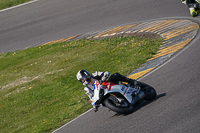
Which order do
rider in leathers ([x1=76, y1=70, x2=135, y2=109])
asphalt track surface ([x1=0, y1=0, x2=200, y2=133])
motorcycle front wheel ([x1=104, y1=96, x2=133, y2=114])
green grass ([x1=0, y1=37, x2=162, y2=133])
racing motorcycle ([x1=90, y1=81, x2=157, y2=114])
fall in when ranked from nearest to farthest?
asphalt track surface ([x1=0, y1=0, x2=200, y2=133]) → motorcycle front wheel ([x1=104, y1=96, x2=133, y2=114]) → racing motorcycle ([x1=90, y1=81, x2=157, y2=114]) → rider in leathers ([x1=76, y1=70, x2=135, y2=109]) → green grass ([x1=0, y1=37, x2=162, y2=133])

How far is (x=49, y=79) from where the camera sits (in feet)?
42.0

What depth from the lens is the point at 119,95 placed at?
7.78m

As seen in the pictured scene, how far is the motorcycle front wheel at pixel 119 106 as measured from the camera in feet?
24.0

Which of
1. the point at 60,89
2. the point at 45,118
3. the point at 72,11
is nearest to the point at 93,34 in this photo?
the point at 72,11

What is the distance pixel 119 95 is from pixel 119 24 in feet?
26.0

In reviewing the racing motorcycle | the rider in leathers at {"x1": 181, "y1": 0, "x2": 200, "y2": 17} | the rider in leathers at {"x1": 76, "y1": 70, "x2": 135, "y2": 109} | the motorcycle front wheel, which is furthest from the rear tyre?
the rider in leathers at {"x1": 181, "y1": 0, "x2": 200, "y2": 17}

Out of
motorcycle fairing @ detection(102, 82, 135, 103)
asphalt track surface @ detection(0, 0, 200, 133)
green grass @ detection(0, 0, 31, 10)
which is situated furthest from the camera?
green grass @ detection(0, 0, 31, 10)

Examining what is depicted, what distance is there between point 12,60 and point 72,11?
4614 millimetres

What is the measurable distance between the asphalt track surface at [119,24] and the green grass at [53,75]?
3.25 feet

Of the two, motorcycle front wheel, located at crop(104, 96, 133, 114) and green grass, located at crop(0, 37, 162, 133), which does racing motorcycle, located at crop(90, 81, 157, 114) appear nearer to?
motorcycle front wheel, located at crop(104, 96, 133, 114)

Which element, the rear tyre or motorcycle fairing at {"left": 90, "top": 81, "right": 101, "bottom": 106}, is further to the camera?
the rear tyre

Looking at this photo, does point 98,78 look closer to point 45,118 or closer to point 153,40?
point 45,118

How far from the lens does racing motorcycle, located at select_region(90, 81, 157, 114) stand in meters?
7.47

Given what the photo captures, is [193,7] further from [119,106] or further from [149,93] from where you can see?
[119,106]
